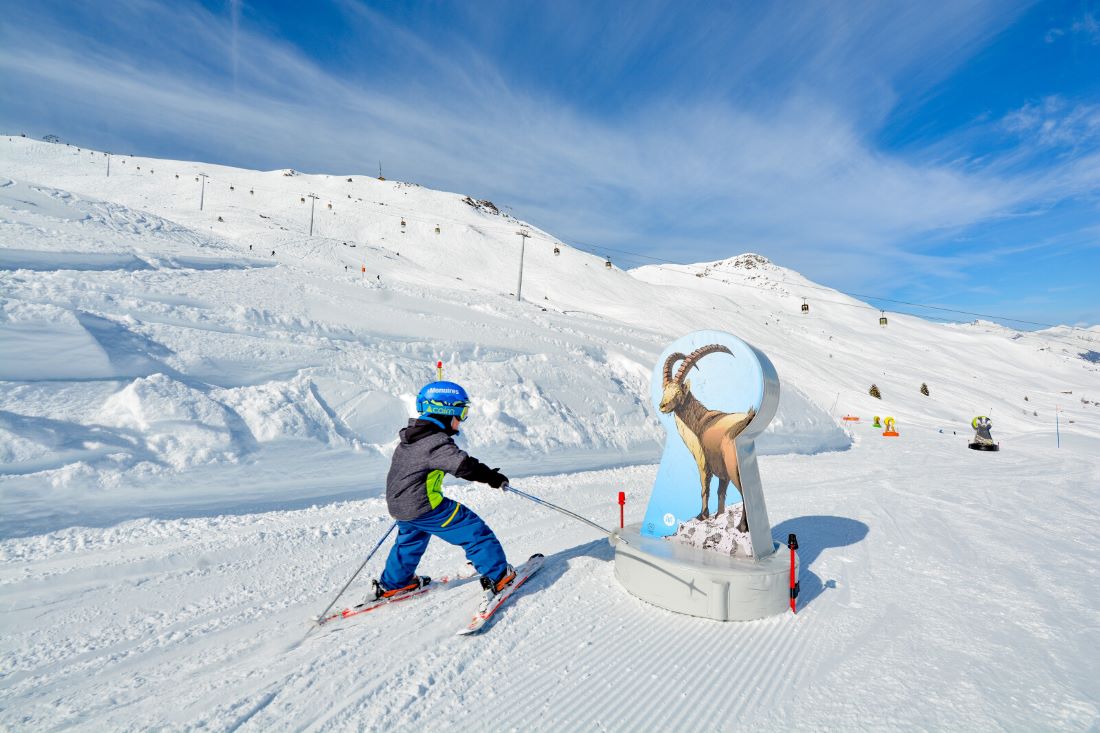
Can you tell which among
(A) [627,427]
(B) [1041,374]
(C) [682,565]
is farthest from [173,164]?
(B) [1041,374]

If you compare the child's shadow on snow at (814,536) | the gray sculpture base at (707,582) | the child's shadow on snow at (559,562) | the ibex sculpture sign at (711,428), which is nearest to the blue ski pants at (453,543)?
the child's shadow on snow at (559,562)

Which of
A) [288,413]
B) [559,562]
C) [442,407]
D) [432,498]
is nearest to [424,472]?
[432,498]

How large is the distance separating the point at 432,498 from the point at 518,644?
1354 mm

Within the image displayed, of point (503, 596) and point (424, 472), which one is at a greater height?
point (424, 472)

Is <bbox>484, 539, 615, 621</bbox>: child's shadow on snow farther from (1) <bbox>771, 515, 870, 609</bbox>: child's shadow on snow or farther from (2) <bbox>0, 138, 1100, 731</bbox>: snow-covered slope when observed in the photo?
(1) <bbox>771, 515, 870, 609</bbox>: child's shadow on snow

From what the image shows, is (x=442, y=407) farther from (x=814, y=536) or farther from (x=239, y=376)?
(x=239, y=376)

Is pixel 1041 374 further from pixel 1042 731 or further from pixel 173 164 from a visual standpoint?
pixel 173 164

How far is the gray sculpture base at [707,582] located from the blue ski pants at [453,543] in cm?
137

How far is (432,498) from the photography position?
14.7 ft

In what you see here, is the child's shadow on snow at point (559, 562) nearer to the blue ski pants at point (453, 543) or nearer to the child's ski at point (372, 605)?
the blue ski pants at point (453, 543)

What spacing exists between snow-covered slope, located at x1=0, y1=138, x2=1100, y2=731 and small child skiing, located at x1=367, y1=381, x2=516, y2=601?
0.37m

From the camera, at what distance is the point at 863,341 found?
5822 centimetres

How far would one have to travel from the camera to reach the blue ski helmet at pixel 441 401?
467 cm

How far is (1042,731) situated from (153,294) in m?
14.1
